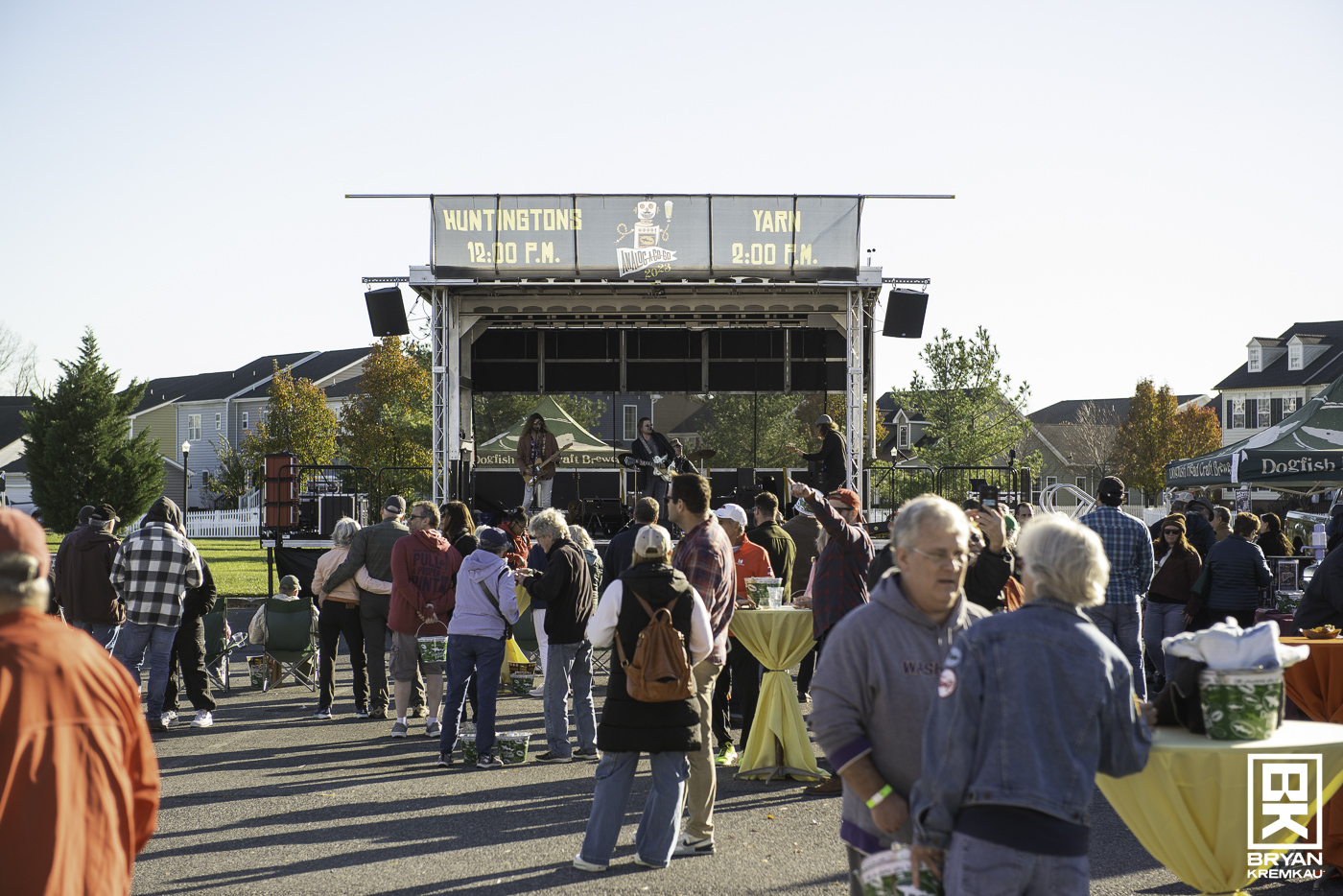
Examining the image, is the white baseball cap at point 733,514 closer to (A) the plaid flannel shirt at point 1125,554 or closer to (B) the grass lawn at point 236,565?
(A) the plaid flannel shirt at point 1125,554

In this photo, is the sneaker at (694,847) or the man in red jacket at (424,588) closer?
the sneaker at (694,847)

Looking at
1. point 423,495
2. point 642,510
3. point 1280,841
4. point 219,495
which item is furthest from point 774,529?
point 219,495

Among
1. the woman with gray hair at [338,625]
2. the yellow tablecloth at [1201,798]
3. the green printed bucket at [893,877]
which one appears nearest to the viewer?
the green printed bucket at [893,877]

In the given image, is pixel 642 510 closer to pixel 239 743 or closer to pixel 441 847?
pixel 441 847

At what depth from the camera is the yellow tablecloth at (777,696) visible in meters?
7.12

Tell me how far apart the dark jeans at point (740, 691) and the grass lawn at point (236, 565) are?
8.16 metres

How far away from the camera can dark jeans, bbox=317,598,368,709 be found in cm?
908

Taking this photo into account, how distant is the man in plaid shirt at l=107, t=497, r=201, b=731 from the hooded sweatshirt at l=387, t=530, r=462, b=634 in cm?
154

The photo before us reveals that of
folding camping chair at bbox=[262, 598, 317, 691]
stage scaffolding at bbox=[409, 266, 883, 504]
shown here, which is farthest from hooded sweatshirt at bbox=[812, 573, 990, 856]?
stage scaffolding at bbox=[409, 266, 883, 504]

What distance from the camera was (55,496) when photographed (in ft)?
113

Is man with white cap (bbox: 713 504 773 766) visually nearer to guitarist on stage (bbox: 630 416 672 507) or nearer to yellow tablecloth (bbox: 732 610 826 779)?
yellow tablecloth (bbox: 732 610 826 779)

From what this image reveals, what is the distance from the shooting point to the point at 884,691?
2.89 m

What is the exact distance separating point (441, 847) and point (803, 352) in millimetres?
14902

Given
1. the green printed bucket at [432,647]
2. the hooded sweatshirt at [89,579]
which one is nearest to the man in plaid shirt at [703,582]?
the green printed bucket at [432,647]
